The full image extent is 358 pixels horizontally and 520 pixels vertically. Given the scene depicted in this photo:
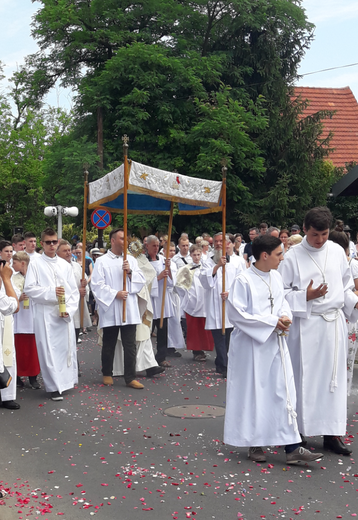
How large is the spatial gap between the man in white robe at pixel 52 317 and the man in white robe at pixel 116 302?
41cm

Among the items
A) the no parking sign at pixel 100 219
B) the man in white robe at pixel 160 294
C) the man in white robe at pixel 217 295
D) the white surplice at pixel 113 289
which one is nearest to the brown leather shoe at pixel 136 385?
the white surplice at pixel 113 289

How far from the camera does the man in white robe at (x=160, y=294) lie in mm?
11141

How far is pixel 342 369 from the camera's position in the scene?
6.39 meters

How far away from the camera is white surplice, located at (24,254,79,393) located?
8984 mm

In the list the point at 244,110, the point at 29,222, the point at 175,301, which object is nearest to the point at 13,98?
the point at 29,222

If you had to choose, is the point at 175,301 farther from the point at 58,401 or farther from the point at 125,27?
the point at 125,27

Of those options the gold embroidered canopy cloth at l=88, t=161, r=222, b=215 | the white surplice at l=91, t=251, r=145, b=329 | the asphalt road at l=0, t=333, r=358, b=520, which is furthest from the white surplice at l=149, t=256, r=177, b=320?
the asphalt road at l=0, t=333, r=358, b=520

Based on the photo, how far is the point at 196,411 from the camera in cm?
805

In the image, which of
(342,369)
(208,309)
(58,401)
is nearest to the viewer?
(342,369)

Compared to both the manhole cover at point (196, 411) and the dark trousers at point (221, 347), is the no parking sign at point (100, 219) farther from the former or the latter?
the manhole cover at point (196, 411)

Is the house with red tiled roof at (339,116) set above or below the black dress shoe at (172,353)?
above

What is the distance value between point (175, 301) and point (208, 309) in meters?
1.96

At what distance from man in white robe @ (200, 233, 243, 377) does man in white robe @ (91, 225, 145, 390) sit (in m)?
1.33

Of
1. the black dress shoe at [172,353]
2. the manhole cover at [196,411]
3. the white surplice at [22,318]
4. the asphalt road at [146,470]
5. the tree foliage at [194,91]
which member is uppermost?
the tree foliage at [194,91]
